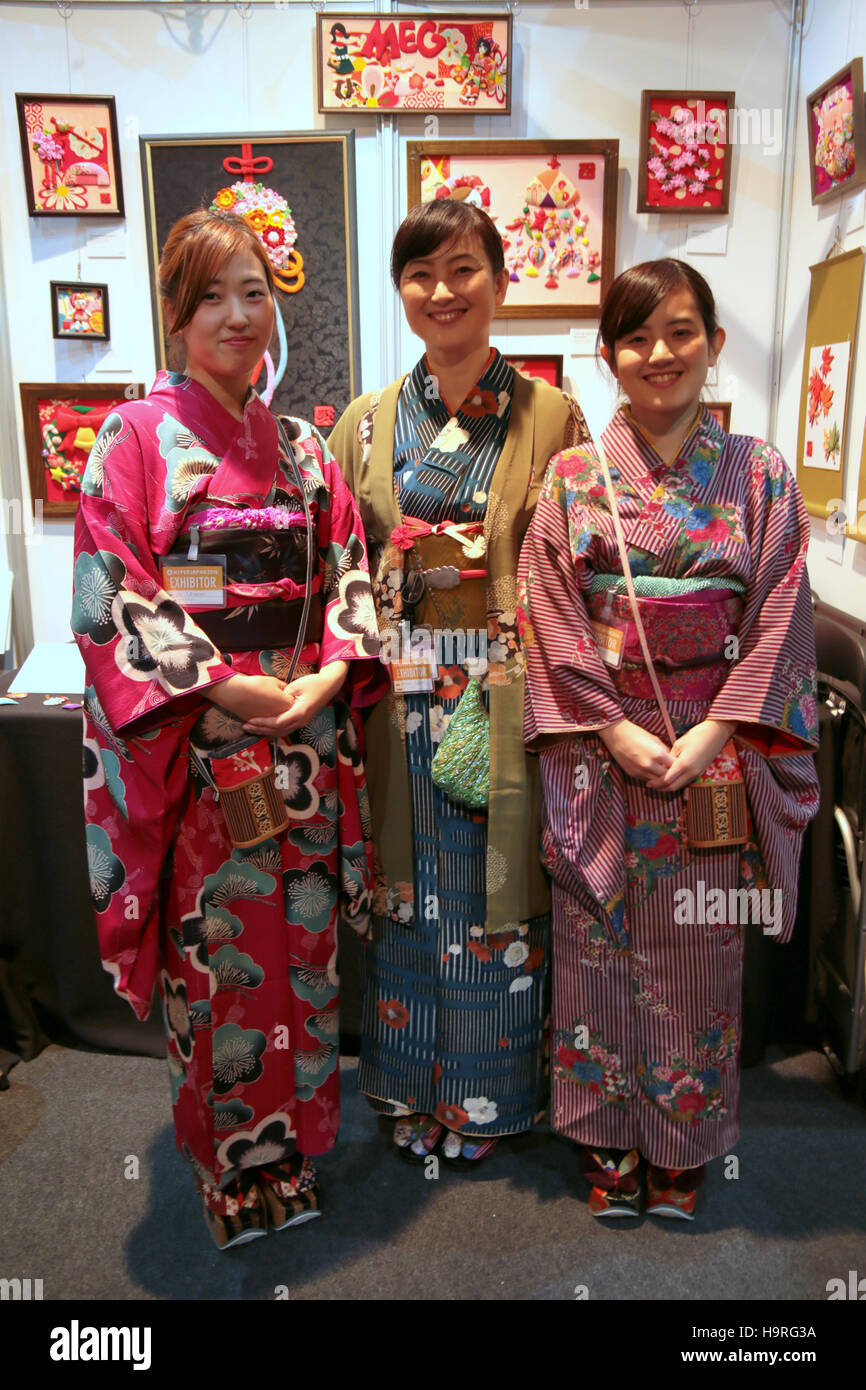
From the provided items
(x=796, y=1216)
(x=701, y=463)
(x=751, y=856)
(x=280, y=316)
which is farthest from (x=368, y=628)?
(x=280, y=316)

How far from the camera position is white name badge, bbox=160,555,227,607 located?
1551 millimetres

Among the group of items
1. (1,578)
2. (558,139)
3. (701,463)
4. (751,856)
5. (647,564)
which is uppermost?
(558,139)

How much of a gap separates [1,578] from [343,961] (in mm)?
1759

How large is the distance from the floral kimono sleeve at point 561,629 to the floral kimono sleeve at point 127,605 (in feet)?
1.81

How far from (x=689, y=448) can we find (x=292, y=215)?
70.3 inches

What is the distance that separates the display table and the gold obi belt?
2.94 ft

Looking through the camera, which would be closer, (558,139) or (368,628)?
(368,628)

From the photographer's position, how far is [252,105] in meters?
2.81

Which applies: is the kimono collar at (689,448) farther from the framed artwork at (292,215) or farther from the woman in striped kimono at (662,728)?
the framed artwork at (292,215)

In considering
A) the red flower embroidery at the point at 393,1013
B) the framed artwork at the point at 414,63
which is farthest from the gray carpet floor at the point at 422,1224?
the framed artwork at the point at 414,63

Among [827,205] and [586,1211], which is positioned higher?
[827,205]

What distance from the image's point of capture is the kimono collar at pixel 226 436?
62.1 inches

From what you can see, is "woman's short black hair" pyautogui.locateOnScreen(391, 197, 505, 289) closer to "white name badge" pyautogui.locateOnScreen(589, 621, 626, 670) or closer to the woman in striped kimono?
the woman in striped kimono

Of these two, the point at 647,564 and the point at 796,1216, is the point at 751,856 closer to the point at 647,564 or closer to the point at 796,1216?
the point at 647,564
